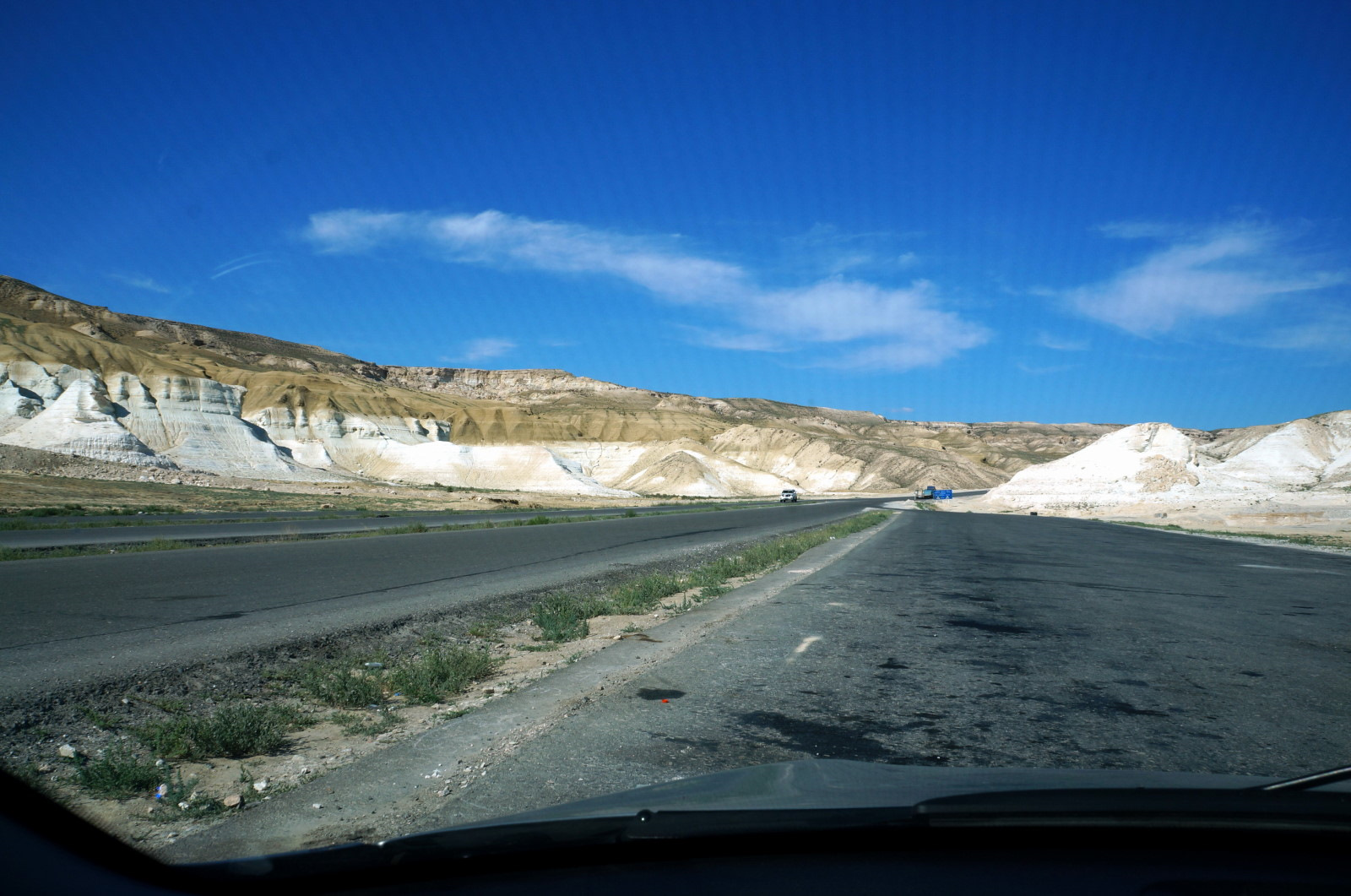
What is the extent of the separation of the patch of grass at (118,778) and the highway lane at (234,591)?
2.33 m

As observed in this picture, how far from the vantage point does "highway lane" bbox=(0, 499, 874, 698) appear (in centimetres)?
767

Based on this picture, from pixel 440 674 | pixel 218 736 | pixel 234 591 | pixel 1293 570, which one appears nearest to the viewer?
pixel 218 736

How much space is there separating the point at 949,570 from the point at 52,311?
6525 inches

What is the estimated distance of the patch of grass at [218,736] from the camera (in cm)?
496

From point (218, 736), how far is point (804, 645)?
209 inches

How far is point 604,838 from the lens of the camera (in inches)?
100

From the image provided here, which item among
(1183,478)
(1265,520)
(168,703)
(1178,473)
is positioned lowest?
(168,703)

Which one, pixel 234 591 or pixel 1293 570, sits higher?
pixel 1293 570

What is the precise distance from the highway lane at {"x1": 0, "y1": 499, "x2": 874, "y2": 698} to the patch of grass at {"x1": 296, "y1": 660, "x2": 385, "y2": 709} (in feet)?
4.78

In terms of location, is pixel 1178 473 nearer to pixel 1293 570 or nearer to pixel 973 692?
pixel 1293 570

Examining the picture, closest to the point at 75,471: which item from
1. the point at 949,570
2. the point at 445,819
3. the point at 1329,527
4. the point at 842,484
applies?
the point at 949,570

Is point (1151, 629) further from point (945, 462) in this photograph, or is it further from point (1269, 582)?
point (945, 462)

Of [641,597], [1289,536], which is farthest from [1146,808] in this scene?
[1289,536]

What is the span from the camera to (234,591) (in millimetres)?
12141
